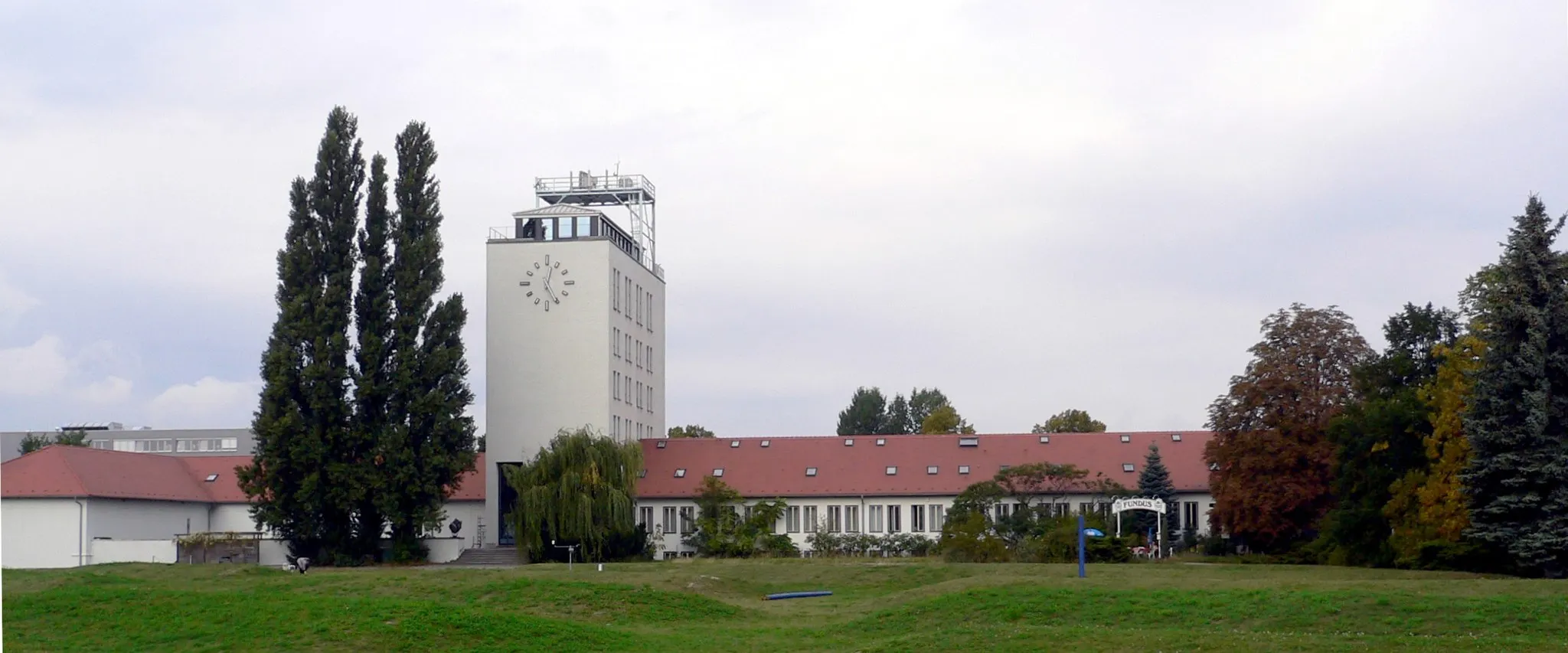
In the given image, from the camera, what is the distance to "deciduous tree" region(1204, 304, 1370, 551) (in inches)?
1943

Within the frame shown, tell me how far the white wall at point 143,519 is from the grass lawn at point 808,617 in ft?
64.0

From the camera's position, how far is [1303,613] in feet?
83.9

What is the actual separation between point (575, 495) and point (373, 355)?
27.9 feet

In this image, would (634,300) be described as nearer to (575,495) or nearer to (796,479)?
(796,479)

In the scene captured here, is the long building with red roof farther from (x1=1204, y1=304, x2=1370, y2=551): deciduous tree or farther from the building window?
(x1=1204, y1=304, x2=1370, y2=551): deciduous tree

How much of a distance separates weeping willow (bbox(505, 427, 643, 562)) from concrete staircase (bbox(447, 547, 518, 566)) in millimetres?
1125

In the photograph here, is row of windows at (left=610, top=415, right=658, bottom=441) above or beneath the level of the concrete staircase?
above

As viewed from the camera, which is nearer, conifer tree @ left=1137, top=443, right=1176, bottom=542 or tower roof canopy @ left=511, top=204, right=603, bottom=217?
conifer tree @ left=1137, top=443, right=1176, bottom=542

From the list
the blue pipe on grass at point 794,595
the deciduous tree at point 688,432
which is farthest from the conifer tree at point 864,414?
the blue pipe on grass at point 794,595

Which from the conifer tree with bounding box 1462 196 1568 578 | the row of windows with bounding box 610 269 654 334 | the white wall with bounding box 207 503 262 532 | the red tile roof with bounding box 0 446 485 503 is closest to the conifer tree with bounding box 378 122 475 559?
the red tile roof with bounding box 0 446 485 503

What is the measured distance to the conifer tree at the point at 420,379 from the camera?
174 feet

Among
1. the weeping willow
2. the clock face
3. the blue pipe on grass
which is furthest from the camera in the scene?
the clock face

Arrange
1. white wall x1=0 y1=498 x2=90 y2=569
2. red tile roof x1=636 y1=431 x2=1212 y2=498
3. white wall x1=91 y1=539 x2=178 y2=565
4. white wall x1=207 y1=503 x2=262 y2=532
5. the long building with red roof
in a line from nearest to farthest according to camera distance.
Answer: white wall x1=0 y1=498 x2=90 y2=569, white wall x1=91 y1=539 x2=178 y2=565, the long building with red roof, red tile roof x1=636 y1=431 x2=1212 y2=498, white wall x1=207 y1=503 x2=262 y2=532

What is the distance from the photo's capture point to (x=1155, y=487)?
57562 mm
